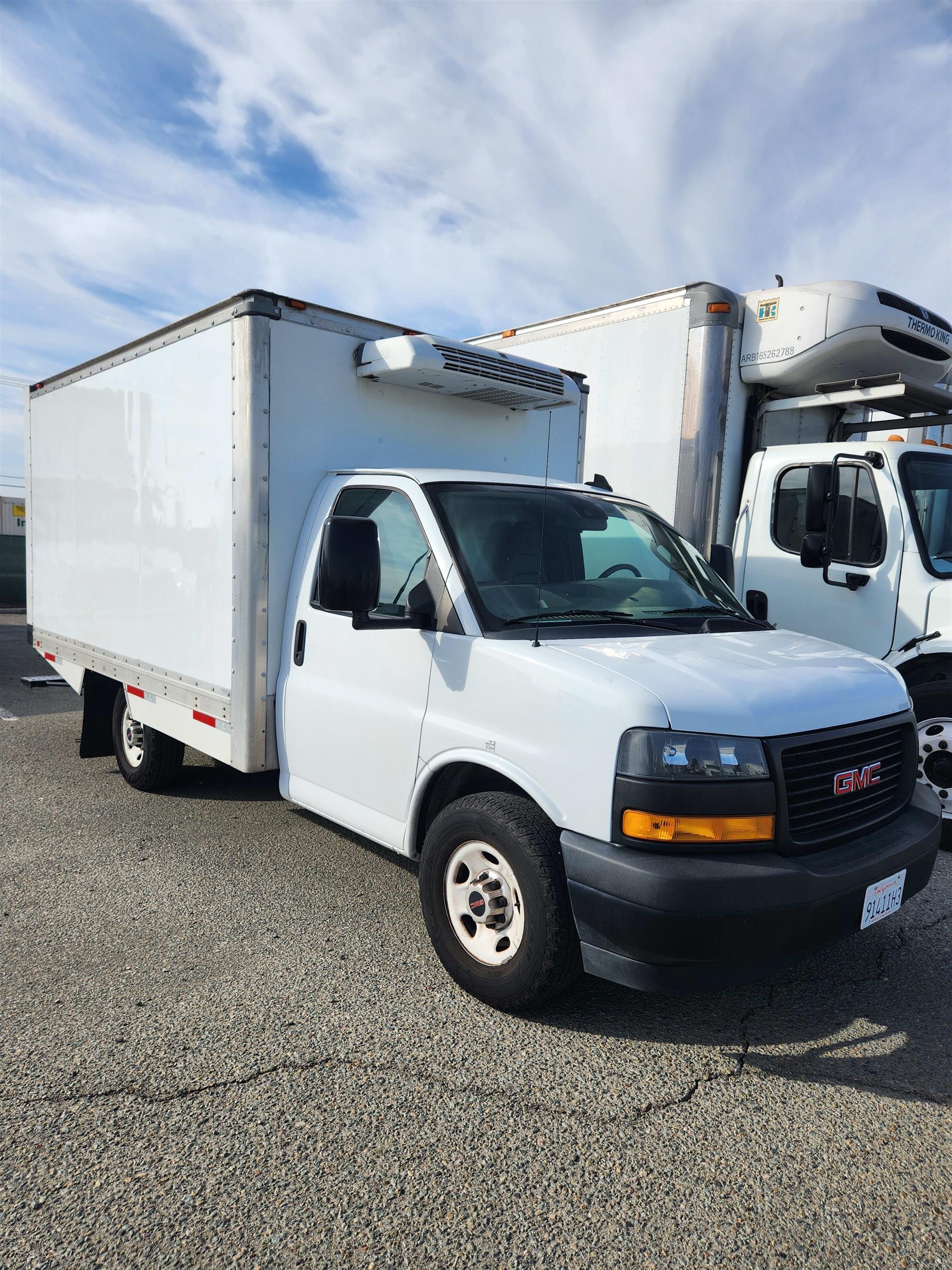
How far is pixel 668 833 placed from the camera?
2.89 meters

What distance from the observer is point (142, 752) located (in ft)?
19.9

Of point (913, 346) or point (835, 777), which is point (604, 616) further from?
point (913, 346)

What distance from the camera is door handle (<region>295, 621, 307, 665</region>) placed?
447cm

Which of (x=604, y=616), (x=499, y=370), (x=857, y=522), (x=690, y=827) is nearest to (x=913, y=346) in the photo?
(x=857, y=522)

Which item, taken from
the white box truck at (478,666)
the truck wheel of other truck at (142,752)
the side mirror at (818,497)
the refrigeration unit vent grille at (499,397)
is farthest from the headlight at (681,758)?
the truck wheel of other truck at (142,752)

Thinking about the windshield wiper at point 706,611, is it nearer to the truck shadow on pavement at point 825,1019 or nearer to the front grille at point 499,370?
the truck shadow on pavement at point 825,1019

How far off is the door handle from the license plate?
2678 mm

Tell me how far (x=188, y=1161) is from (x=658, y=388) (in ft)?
20.1

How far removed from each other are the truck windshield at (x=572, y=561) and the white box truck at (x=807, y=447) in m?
1.44

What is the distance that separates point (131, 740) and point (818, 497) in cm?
479

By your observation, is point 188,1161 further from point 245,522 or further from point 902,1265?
point 245,522

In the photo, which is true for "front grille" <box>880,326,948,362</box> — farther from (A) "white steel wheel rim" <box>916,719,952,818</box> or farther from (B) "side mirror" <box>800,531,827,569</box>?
(A) "white steel wheel rim" <box>916,719,952,818</box>

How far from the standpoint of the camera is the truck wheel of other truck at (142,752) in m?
5.91

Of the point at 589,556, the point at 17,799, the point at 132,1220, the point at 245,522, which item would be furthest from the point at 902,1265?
the point at 17,799
